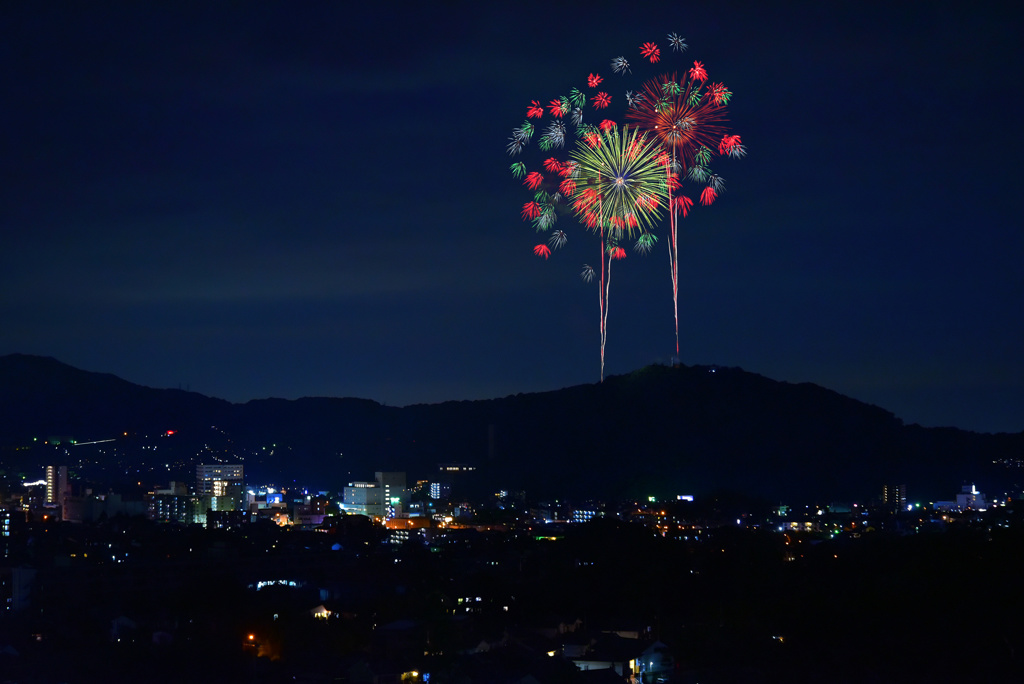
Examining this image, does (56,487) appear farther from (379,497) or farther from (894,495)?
(894,495)

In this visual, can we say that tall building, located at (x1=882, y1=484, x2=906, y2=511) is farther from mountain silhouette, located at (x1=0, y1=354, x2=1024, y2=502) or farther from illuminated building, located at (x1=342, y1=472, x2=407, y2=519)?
illuminated building, located at (x1=342, y1=472, x2=407, y2=519)

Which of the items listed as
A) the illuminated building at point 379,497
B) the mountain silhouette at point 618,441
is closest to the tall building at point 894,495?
the mountain silhouette at point 618,441

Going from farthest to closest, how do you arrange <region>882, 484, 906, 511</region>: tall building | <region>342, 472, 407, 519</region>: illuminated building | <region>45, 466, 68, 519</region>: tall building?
1. <region>882, 484, 906, 511</region>: tall building
2. <region>342, 472, 407, 519</region>: illuminated building
3. <region>45, 466, 68, 519</region>: tall building

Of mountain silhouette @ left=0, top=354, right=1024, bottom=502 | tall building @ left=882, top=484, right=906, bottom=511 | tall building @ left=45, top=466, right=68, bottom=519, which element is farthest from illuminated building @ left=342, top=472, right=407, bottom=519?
tall building @ left=882, top=484, right=906, bottom=511

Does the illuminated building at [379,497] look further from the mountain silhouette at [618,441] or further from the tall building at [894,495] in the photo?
the tall building at [894,495]

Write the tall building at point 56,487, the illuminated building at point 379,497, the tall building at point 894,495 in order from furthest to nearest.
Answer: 1. the tall building at point 894,495
2. the illuminated building at point 379,497
3. the tall building at point 56,487

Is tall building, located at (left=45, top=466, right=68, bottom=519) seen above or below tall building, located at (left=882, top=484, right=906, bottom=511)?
above

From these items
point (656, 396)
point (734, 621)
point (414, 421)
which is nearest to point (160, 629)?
point (734, 621)

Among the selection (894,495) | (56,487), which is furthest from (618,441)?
(56,487)

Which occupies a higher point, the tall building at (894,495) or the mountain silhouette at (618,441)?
the mountain silhouette at (618,441)

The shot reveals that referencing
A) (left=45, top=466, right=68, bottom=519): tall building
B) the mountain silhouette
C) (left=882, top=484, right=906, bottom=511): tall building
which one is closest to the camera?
(left=45, top=466, right=68, bottom=519): tall building

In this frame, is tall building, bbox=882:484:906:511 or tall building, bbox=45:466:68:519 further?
tall building, bbox=882:484:906:511

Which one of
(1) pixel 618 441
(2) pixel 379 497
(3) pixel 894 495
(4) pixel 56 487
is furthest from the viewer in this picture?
(1) pixel 618 441
